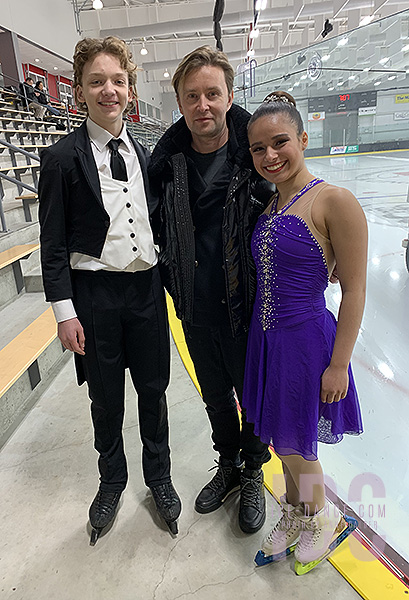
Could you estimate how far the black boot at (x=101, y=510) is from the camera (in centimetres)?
150

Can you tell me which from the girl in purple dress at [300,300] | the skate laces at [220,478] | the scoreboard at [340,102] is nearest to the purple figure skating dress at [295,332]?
the girl in purple dress at [300,300]

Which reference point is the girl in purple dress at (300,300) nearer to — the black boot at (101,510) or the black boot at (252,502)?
the black boot at (252,502)

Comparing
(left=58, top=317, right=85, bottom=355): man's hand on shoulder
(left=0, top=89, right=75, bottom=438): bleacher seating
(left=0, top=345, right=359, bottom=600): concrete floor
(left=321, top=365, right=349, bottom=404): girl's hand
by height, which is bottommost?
(left=0, top=345, right=359, bottom=600): concrete floor

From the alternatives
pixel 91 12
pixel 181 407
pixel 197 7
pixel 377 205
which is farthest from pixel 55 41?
pixel 181 407

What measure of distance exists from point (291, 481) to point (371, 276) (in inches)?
128

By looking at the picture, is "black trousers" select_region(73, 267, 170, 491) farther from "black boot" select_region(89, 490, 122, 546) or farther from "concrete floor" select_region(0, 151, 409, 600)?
"concrete floor" select_region(0, 151, 409, 600)

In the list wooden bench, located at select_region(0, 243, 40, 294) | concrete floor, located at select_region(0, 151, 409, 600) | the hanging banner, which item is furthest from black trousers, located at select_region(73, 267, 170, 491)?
the hanging banner

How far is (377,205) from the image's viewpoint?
6.41 metres

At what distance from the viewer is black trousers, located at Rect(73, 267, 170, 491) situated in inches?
53.5

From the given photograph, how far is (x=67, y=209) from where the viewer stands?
1286 mm

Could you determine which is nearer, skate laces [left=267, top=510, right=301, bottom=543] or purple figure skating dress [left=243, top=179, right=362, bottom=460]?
purple figure skating dress [left=243, top=179, right=362, bottom=460]

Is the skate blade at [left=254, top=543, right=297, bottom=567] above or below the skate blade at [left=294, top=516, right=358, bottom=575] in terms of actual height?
below

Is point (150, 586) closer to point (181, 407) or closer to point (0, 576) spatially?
point (0, 576)

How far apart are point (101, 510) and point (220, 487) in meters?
0.47
